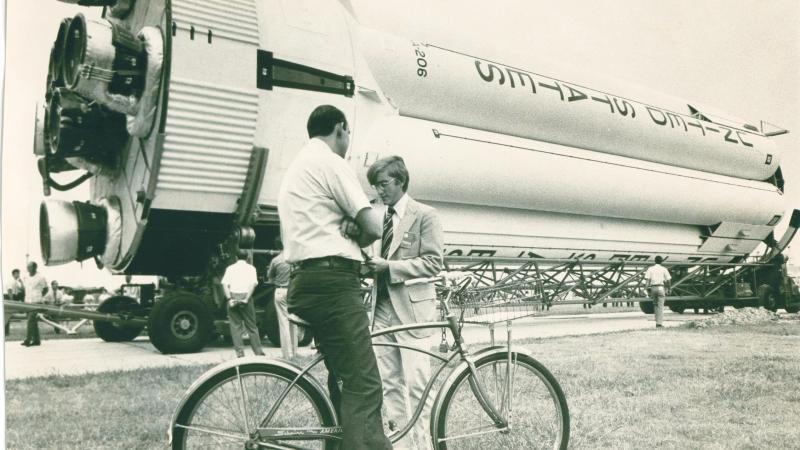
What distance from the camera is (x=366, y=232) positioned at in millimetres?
2316

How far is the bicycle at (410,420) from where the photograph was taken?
2266mm

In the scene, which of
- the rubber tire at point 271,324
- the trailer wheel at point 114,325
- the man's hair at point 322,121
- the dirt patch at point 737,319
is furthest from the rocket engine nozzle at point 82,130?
the dirt patch at point 737,319

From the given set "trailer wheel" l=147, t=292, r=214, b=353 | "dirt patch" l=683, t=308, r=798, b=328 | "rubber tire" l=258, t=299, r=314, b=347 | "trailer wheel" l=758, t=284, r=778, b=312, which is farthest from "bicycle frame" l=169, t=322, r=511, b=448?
"trailer wheel" l=758, t=284, r=778, b=312

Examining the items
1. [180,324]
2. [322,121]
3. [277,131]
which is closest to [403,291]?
[322,121]

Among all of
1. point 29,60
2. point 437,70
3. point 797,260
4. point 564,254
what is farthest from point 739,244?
point 29,60

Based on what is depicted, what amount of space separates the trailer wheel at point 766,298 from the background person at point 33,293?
451 inches

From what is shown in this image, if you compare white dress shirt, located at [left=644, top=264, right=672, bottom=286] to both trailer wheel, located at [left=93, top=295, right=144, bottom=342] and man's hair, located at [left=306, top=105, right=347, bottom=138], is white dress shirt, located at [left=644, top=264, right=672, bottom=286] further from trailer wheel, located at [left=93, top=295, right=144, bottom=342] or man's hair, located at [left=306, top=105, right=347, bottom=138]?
man's hair, located at [left=306, top=105, right=347, bottom=138]

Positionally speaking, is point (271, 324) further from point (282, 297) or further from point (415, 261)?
point (415, 261)

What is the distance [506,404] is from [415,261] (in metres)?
0.74

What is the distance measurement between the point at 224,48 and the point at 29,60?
6.62 feet

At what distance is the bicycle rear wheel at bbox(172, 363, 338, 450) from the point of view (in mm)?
2227

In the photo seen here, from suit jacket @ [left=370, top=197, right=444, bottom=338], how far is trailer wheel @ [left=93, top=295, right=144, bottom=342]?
550 cm

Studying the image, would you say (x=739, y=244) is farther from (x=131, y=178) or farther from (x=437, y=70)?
(x=131, y=178)

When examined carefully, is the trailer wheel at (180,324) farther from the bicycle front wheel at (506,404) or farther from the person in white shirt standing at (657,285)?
the person in white shirt standing at (657,285)
